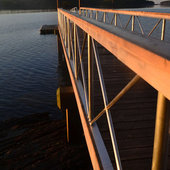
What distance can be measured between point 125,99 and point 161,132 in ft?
11.3

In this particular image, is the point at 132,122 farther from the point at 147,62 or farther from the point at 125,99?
the point at 147,62

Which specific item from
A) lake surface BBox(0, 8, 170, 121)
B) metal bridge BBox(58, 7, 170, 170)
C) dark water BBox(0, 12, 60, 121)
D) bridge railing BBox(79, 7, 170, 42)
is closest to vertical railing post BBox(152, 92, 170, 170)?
metal bridge BBox(58, 7, 170, 170)

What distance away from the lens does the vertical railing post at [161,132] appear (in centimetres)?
81

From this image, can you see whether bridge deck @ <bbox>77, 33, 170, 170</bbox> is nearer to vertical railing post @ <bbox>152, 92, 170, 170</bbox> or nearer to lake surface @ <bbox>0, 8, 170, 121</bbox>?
vertical railing post @ <bbox>152, 92, 170, 170</bbox>

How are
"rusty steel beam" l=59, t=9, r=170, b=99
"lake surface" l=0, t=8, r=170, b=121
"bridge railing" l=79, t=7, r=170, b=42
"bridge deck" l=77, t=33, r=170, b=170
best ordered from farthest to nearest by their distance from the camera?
"lake surface" l=0, t=8, r=170, b=121
"bridge railing" l=79, t=7, r=170, b=42
"bridge deck" l=77, t=33, r=170, b=170
"rusty steel beam" l=59, t=9, r=170, b=99

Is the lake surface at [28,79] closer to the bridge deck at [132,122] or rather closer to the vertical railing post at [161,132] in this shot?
the bridge deck at [132,122]

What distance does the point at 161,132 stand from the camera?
2.78ft

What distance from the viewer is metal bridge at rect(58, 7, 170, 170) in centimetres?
82

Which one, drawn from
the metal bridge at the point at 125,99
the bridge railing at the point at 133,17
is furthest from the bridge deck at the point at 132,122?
the bridge railing at the point at 133,17

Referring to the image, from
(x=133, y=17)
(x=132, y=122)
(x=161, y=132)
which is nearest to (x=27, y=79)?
(x=133, y=17)

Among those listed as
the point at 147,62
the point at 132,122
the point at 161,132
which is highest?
the point at 147,62

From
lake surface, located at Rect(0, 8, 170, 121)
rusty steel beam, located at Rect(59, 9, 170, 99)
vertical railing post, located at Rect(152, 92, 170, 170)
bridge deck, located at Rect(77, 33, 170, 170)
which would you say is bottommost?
lake surface, located at Rect(0, 8, 170, 121)

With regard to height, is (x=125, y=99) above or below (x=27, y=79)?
above

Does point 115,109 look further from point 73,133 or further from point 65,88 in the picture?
point 73,133
